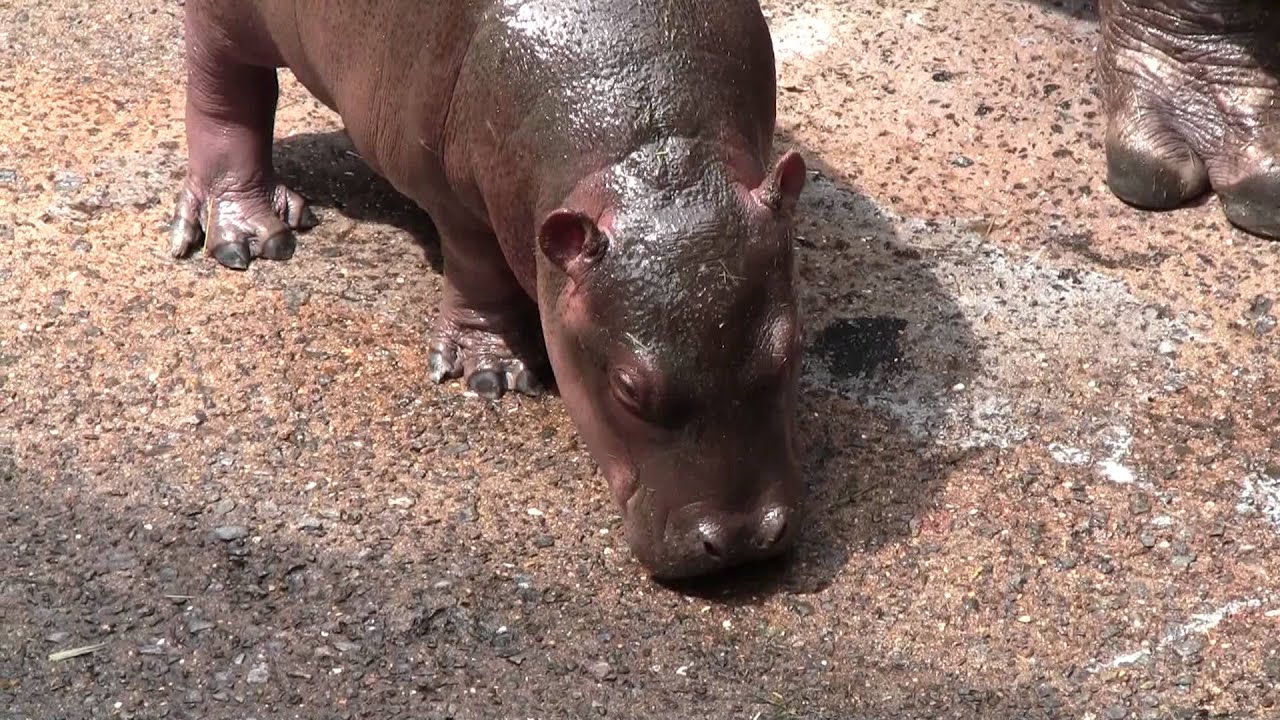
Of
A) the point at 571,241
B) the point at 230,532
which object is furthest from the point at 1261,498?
the point at 230,532

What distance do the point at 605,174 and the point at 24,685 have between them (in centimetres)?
198

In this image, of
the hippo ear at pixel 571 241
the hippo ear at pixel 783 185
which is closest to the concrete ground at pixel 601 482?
the hippo ear at pixel 571 241

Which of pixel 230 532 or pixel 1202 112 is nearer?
pixel 230 532

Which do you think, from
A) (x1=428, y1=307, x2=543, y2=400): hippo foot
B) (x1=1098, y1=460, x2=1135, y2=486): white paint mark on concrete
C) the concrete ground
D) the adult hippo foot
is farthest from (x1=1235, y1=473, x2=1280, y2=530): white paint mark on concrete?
(x1=428, y1=307, x2=543, y2=400): hippo foot

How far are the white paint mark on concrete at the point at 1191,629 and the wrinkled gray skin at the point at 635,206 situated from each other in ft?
3.10

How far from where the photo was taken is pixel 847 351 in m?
5.58

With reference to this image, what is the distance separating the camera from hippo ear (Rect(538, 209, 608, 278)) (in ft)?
13.8

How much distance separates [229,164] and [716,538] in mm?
2857

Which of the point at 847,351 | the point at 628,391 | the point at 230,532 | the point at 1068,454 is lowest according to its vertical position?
the point at 230,532

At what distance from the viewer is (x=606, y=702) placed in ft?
13.5

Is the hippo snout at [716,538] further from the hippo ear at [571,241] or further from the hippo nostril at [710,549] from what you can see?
the hippo ear at [571,241]

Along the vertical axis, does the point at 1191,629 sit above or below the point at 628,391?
below

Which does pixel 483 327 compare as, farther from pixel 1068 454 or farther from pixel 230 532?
pixel 1068 454

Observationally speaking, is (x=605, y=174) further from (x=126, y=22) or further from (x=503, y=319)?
(x=126, y=22)
